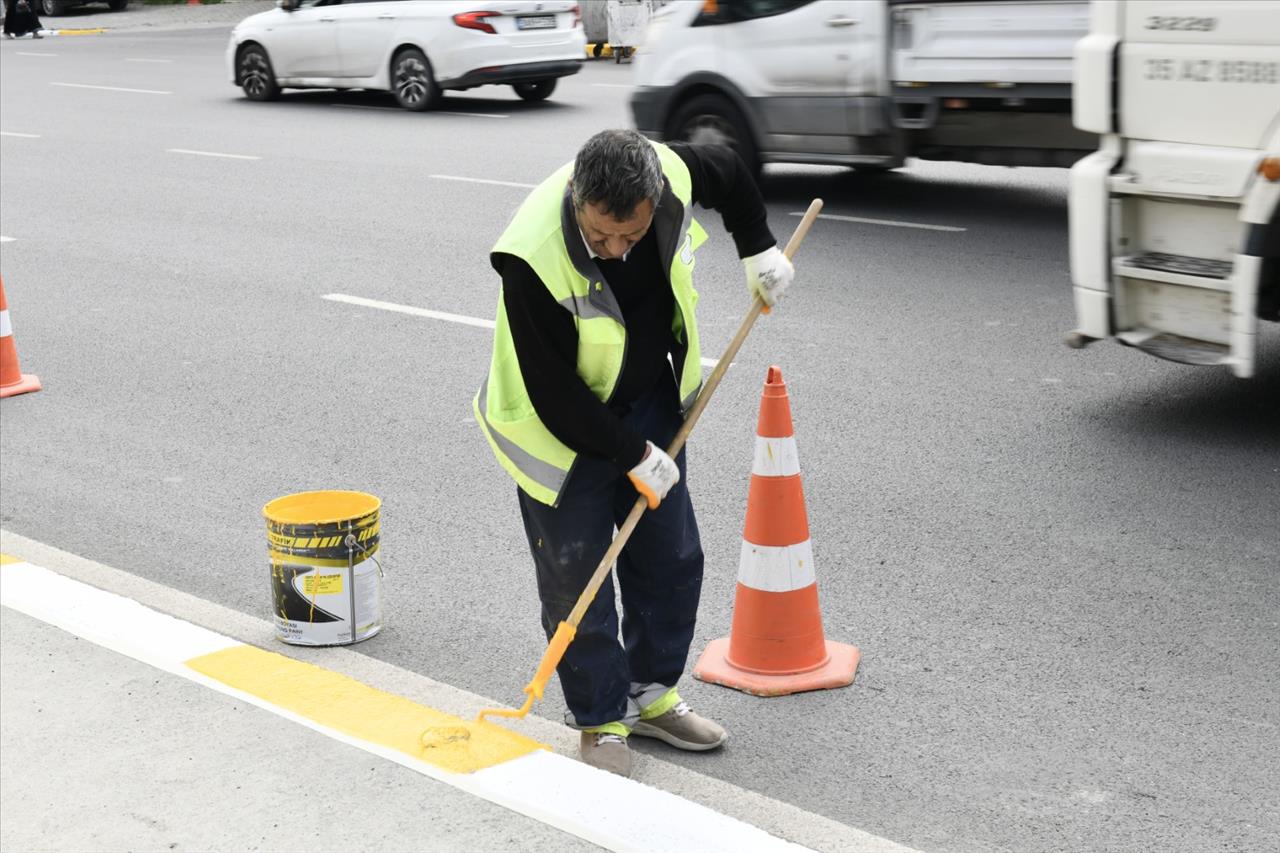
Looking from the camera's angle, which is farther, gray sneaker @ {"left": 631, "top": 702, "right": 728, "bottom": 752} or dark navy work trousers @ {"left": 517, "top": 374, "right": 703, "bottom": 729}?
gray sneaker @ {"left": 631, "top": 702, "right": 728, "bottom": 752}

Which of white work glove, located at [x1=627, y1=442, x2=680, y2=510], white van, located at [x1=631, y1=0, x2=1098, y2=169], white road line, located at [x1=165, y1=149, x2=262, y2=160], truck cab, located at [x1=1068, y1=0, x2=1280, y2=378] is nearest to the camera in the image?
white work glove, located at [x1=627, y1=442, x2=680, y2=510]

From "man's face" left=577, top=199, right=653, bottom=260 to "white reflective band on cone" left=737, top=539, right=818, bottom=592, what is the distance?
1.19m

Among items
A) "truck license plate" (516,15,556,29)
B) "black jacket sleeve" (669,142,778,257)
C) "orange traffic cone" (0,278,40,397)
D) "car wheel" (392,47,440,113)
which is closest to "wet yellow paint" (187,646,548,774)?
"black jacket sleeve" (669,142,778,257)

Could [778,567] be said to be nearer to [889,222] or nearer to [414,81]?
[889,222]

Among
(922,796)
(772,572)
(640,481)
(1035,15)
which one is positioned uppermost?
(1035,15)

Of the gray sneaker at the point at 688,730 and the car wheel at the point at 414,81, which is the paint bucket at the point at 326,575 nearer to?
the gray sneaker at the point at 688,730

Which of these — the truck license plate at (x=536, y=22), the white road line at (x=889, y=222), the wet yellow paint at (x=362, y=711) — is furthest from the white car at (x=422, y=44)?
the wet yellow paint at (x=362, y=711)

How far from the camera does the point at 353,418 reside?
7109 millimetres

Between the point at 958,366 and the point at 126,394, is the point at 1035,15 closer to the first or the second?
the point at 958,366

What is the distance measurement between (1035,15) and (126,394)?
5.62 m

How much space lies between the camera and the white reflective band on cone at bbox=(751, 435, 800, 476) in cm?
439

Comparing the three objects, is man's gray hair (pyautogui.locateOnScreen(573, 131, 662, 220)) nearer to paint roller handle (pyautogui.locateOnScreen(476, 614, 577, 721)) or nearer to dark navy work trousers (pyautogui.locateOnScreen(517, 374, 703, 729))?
dark navy work trousers (pyautogui.locateOnScreen(517, 374, 703, 729))

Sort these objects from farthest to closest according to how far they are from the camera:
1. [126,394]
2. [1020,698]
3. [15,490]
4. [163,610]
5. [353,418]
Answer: [126,394] → [353,418] → [15,490] → [163,610] → [1020,698]

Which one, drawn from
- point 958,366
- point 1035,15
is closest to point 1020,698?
point 958,366
